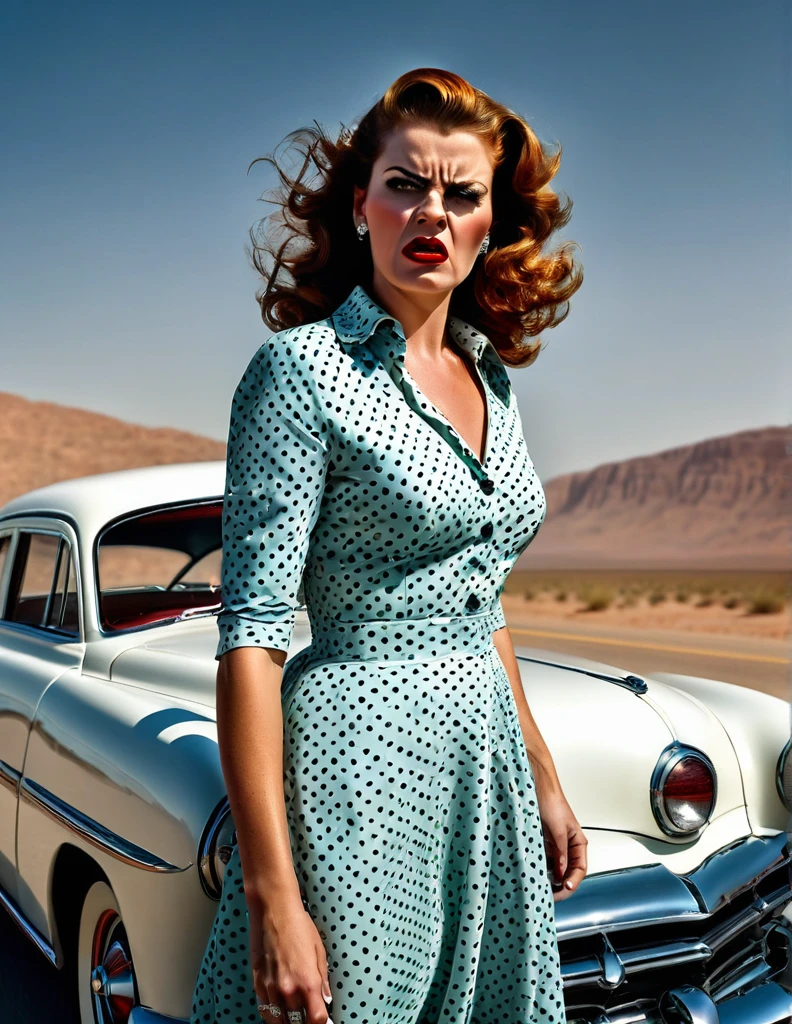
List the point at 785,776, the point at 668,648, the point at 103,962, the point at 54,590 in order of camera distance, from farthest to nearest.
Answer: the point at 668,648
the point at 54,590
the point at 785,776
the point at 103,962

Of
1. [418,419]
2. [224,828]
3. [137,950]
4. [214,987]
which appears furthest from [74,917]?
[418,419]

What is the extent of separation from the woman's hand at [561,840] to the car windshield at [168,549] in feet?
6.27

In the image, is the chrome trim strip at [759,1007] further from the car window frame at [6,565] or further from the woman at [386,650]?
the car window frame at [6,565]

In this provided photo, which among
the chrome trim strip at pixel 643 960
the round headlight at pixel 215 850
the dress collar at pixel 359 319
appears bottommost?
the chrome trim strip at pixel 643 960

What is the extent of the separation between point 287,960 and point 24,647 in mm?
2602

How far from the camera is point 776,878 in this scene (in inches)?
106

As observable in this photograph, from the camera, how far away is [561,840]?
1.76 m

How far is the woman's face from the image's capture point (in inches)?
61.1

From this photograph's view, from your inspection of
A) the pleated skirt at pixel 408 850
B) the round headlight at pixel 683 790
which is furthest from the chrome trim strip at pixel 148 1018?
the round headlight at pixel 683 790

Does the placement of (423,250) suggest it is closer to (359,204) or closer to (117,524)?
(359,204)

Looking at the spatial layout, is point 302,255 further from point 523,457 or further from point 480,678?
point 480,678

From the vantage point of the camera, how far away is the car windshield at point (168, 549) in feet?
11.5

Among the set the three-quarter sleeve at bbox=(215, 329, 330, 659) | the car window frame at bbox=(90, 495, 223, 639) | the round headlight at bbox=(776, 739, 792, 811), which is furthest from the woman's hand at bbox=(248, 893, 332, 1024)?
the car window frame at bbox=(90, 495, 223, 639)

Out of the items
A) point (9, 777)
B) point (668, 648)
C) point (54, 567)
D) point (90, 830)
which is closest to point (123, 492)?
point (54, 567)
